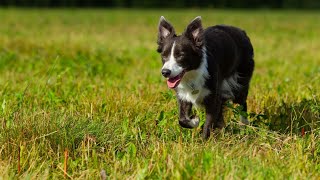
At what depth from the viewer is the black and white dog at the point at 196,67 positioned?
5.14 m

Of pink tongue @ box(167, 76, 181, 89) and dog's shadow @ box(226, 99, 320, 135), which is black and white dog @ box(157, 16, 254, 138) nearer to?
pink tongue @ box(167, 76, 181, 89)

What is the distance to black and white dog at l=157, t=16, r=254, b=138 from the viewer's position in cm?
514

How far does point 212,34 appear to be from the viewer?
227 inches

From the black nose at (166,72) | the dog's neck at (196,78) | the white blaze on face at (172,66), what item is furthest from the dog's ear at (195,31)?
the black nose at (166,72)

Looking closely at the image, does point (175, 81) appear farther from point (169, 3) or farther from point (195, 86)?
point (169, 3)

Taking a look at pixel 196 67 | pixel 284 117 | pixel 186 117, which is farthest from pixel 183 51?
pixel 284 117

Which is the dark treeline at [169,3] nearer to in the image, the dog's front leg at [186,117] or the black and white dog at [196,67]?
the black and white dog at [196,67]

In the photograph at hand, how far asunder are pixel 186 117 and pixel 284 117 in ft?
4.01

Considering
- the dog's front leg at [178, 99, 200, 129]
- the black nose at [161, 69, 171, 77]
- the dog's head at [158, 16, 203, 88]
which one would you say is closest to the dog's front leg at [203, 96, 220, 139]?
the dog's front leg at [178, 99, 200, 129]

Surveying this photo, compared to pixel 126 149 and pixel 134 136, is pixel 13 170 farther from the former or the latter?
pixel 134 136

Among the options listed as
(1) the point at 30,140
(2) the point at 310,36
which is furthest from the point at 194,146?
(2) the point at 310,36

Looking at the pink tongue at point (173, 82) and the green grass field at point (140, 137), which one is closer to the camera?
the green grass field at point (140, 137)

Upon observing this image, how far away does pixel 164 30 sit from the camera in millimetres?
5426

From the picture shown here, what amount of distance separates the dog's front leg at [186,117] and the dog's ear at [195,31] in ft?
2.01
